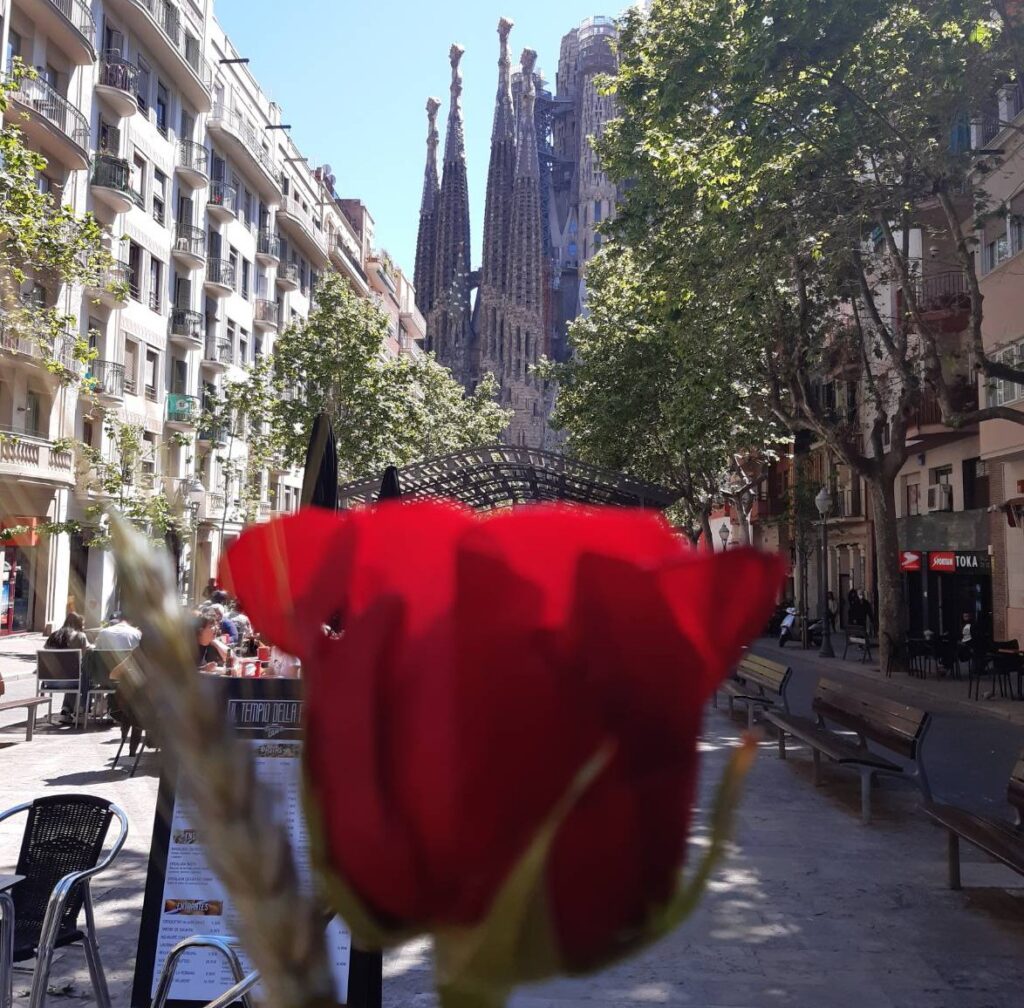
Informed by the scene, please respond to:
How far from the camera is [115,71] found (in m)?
27.8

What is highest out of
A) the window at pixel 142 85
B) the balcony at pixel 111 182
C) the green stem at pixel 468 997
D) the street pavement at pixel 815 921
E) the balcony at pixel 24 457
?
the window at pixel 142 85

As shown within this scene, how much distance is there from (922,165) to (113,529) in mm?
13598

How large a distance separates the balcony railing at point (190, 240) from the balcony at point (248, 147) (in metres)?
3.81

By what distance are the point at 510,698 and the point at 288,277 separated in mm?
45717

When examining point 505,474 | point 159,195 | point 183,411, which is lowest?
point 505,474

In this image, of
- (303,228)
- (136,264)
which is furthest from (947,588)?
(303,228)

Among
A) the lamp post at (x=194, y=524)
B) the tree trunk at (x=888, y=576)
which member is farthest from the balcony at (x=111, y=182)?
the lamp post at (x=194, y=524)

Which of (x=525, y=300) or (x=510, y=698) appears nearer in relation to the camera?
(x=510, y=698)

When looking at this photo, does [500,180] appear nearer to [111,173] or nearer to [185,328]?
[185,328]

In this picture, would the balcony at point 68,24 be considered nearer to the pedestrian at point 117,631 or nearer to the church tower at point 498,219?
the pedestrian at point 117,631

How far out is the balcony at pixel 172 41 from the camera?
2841 centimetres

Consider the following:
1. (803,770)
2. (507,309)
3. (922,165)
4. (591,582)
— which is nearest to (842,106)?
(922,165)

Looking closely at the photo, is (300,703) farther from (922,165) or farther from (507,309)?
(507,309)

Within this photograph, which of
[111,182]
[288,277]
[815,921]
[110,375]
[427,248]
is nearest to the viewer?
[815,921]
